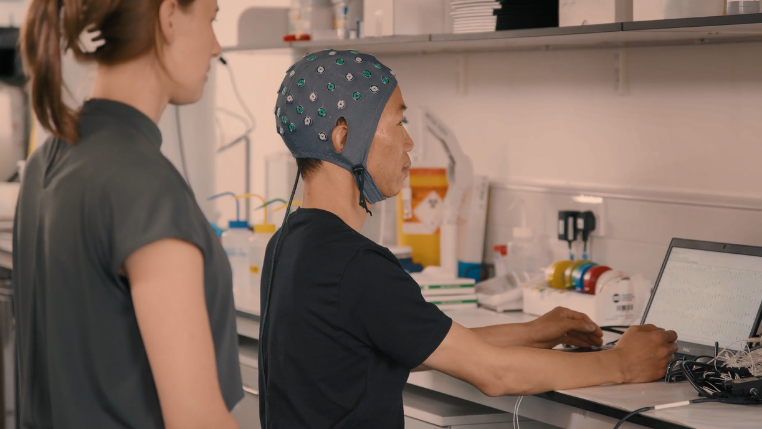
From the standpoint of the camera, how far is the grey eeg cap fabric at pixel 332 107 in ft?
4.97

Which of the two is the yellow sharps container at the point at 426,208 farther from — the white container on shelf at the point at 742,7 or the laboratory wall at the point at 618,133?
the white container on shelf at the point at 742,7

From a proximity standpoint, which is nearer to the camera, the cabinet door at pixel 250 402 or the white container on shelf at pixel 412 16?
the cabinet door at pixel 250 402

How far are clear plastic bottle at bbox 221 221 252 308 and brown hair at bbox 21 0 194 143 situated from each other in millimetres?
1982

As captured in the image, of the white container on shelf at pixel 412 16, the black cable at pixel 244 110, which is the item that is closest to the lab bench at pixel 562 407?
the white container on shelf at pixel 412 16

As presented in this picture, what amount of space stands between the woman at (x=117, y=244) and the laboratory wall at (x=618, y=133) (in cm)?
147

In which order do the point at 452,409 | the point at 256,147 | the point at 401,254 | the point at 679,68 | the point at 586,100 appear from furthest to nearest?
the point at 256,147 < the point at 401,254 < the point at 586,100 < the point at 679,68 < the point at 452,409

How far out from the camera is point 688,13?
1.97m

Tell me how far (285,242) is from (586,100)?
1.47 metres

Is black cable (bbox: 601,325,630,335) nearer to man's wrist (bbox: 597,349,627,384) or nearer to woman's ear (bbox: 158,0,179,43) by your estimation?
man's wrist (bbox: 597,349,627,384)

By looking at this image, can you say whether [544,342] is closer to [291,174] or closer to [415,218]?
[415,218]

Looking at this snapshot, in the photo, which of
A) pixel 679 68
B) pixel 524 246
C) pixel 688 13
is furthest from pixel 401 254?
pixel 688 13

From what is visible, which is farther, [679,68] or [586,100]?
[586,100]

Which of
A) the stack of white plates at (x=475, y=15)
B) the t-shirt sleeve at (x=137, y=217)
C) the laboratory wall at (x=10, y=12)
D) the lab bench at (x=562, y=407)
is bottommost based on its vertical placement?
the lab bench at (x=562, y=407)

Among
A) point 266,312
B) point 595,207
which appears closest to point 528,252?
point 595,207
